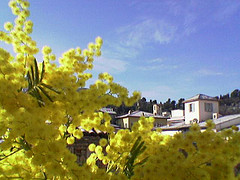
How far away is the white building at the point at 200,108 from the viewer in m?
23.2

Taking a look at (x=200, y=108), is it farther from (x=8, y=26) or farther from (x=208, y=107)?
(x=8, y=26)

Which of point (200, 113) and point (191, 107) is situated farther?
point (191, 107)

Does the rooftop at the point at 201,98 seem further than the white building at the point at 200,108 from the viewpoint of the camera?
Yes

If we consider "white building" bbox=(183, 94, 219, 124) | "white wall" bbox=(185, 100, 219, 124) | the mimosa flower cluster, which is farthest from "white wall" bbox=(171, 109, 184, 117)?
the mimosa flower cluster

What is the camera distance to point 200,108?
2319cm

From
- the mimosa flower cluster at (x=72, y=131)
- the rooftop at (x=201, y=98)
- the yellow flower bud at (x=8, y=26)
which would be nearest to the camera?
the mimosa flower cluster at (x=72, y=131)

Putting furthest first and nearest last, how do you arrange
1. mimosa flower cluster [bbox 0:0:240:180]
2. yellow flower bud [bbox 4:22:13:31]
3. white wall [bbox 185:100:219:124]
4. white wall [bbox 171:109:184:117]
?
white wall [bbox 171:109:184:117]
white wall [bbox 185:100:219:124]
yellow flower bud [bbox 4:22:13:31]
mimosa flower cluster [bbox 0:0:240:180]

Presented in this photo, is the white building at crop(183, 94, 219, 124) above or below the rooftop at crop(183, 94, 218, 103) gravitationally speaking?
below

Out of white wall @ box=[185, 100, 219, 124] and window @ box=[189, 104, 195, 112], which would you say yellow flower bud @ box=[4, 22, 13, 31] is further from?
window @ box=[189, 104, 195, 112]

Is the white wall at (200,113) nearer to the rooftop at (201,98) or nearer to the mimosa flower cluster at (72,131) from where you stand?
the rooftop at (201,98)

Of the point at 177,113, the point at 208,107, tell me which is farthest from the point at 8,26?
the point at 177,113

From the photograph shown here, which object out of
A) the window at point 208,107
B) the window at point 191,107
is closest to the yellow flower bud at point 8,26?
the window at point 191,107

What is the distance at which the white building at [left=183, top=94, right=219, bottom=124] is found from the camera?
2316 cm

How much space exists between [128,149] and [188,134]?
603 millimetres
